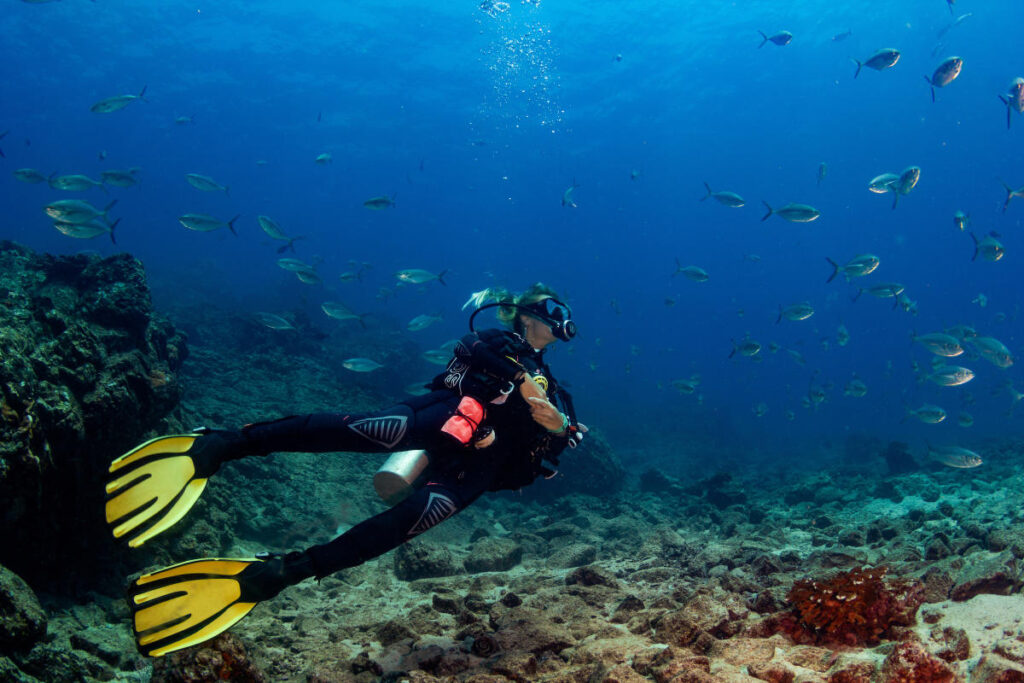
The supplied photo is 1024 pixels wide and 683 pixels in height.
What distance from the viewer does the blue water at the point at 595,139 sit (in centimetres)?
3491

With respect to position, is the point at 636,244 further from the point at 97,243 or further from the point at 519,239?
the point at 97,243

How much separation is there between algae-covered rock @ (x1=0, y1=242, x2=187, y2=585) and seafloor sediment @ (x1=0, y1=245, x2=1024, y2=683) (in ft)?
0.49

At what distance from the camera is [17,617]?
248 centimetres

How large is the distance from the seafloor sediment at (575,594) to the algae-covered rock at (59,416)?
0.49 feet

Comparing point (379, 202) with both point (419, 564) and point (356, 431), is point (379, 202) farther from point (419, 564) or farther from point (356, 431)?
point (356, 431)

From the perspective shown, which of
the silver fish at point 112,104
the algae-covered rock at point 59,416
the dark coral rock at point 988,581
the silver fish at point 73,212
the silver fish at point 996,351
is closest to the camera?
the algae-covered rock at point 59,416

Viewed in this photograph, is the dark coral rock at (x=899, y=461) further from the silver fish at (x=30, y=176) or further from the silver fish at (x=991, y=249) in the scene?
the silver fish at (x=30, y=176)

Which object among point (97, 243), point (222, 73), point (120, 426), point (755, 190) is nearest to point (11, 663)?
point (120, 426)

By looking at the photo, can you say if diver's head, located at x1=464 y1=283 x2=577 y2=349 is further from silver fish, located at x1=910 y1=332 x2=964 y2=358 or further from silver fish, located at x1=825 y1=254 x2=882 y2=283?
silver fish, located at x1=910 y1=332 x2=964 y2=358

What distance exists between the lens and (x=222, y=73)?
43.2m

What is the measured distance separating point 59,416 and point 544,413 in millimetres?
3672

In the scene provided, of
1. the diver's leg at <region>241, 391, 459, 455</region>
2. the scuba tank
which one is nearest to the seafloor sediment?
the scuba tank

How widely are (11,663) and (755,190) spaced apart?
2898 inches

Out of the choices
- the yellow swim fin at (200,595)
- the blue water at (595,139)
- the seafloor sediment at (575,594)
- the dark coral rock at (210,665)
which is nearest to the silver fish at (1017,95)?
the seafloor sediment at (575,594)
